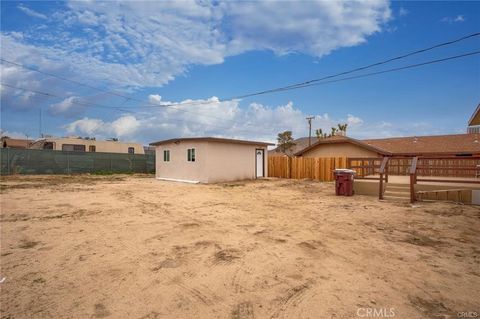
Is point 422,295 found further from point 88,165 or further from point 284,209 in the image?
point 88,165

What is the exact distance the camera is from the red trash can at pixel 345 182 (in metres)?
11.9

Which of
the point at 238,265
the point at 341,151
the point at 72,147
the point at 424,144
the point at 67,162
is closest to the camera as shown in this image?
the point at 238,265

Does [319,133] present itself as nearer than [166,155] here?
No

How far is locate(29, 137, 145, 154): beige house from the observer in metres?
30.8

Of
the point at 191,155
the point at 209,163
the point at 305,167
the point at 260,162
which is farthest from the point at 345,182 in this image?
the point at 260,162

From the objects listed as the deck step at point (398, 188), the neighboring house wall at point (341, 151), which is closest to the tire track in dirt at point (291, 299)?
the deck step at point (398, 188)

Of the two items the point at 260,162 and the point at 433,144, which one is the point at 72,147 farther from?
the point at 433,144

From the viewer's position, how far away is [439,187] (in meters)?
10.3

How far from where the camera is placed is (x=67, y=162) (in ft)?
78.7

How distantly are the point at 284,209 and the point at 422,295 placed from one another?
558cm

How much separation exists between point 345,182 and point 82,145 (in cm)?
3143

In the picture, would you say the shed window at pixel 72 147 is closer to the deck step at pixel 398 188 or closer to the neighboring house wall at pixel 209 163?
the neighboring house wall at pixel 209 163

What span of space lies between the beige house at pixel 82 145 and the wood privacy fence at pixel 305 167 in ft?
71.6

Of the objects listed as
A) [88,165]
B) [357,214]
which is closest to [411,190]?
[357,214]
